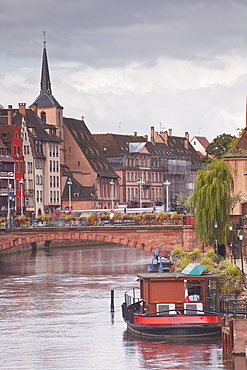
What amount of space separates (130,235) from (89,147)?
303 ft

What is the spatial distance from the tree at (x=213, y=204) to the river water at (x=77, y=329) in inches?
271

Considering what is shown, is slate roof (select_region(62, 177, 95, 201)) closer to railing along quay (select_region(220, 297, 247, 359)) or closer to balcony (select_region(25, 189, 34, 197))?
balcony (select_region(25, 189, 34, 197))

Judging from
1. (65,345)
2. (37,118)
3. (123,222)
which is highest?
(37,118)

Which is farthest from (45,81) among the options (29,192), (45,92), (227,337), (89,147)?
(227,337)

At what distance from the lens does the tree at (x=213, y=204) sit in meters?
88.4

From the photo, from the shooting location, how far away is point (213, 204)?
8875 centimetres

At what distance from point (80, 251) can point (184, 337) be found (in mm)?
77027

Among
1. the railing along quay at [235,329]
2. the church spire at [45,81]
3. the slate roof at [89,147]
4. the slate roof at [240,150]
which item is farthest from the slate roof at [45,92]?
the railing along quay at [235,329]

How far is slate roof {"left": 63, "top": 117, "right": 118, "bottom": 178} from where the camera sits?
18354cm

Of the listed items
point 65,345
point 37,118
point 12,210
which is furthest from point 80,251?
point 65,345

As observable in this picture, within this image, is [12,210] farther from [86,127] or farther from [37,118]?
[86,127]

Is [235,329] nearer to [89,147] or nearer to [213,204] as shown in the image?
[213,204]

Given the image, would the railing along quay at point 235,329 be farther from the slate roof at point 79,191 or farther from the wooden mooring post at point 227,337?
the slate roof at point 79,191

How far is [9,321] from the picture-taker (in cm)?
6216
